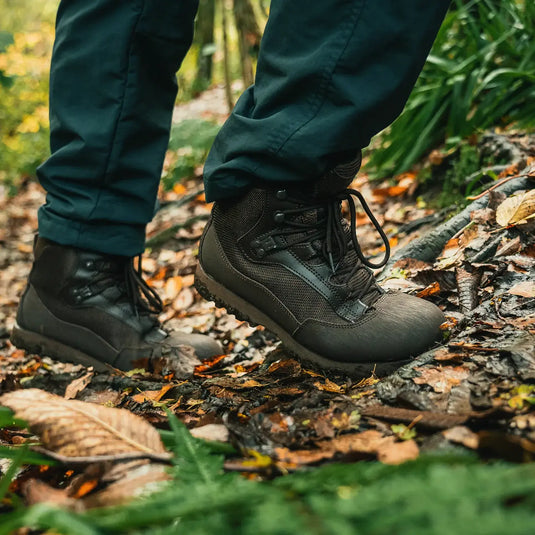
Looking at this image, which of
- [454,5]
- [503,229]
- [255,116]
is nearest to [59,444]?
[255,116]

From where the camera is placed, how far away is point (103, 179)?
1.71 meters

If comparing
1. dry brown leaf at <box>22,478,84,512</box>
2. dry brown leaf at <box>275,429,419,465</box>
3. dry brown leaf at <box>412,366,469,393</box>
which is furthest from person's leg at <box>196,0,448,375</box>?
A: dry brown leaf at <box>22,478,84,512</box>

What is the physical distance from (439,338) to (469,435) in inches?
23.1

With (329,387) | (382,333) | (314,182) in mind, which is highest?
(314,182)

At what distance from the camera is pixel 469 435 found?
31.0 inches

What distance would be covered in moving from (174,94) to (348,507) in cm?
166

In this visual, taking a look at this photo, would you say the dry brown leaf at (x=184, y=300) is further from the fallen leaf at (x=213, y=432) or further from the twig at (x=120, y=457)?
the twig at (x=120, y=457)

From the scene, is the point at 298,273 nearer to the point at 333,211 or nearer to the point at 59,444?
the point at 333,211

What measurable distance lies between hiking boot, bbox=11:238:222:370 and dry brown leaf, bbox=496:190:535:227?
1.05m

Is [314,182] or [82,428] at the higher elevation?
[314,182]

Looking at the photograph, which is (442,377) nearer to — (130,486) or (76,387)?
(130,486)

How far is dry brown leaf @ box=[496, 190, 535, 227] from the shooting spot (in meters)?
1.69

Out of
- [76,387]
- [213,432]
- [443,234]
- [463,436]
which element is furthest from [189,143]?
[463,436]

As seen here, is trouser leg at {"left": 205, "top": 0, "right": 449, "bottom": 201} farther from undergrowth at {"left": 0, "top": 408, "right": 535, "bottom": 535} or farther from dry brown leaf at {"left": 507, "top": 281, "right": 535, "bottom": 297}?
undergrowth at {"left": 0, "top": 408, "right": 535, "bottom": 535}
